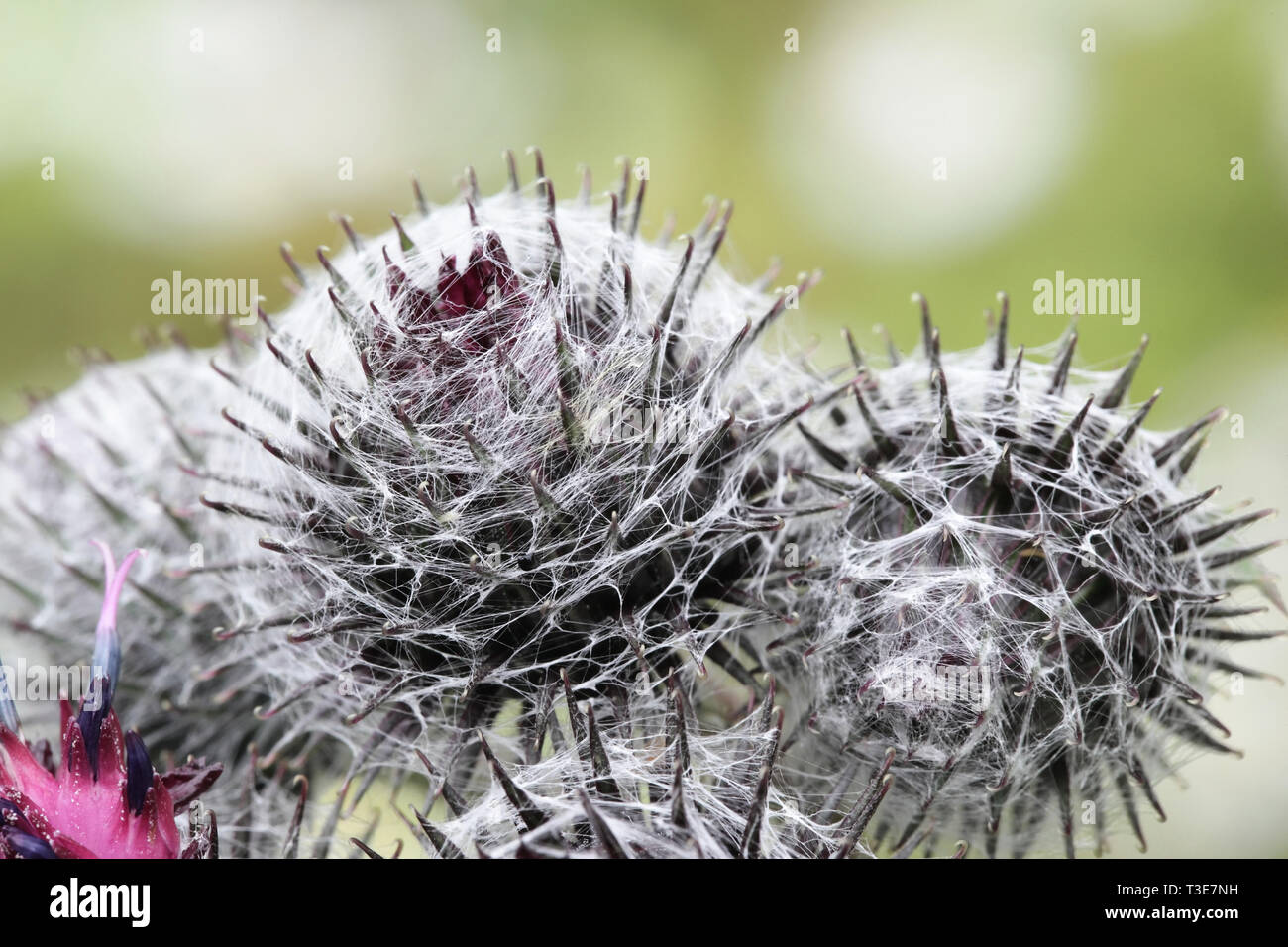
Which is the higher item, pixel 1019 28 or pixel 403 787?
pixel 1019 28

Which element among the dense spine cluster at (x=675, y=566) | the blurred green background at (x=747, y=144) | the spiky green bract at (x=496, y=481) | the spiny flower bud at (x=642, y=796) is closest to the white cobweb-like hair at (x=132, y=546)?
the dense spine cluster at (x=675, y=566)

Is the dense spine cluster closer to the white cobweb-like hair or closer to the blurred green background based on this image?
the white cobweb-like hair

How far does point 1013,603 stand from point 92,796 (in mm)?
1493

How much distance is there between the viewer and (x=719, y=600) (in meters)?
1.83

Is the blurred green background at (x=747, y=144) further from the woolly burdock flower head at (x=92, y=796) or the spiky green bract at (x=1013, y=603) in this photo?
the woolly burdock flower head at (x=92, y=796)

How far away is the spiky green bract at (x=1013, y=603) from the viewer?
168cm

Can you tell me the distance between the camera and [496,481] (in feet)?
5.32

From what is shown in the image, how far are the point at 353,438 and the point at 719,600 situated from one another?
27.6 inches

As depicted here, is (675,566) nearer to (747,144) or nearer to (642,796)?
(642,796)

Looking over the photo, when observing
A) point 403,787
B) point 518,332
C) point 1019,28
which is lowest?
point 403,787

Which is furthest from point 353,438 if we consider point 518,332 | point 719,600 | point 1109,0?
point 1109,0

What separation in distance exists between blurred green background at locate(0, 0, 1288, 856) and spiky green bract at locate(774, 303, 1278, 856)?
188 centimetres

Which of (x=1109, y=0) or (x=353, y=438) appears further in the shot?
(x=1109, y=0)
